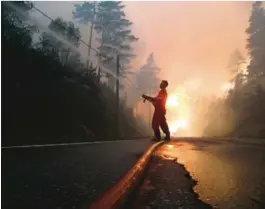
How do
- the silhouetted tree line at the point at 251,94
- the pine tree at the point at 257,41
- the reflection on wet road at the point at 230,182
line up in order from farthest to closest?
the pine tree at the point at 257,41 → the silhouetted tree line at the point at 251,94 → the reflection on wet road at the point at 230,182

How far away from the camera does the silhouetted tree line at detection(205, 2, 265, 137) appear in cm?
5112

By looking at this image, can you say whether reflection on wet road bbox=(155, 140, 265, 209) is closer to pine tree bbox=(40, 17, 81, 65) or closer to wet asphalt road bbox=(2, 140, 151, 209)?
wet asphalt road bbox=(2, 140, 151, 209)

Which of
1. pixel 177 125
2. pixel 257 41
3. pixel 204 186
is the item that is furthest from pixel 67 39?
pixel 177 125

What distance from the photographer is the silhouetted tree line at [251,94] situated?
51125 mm

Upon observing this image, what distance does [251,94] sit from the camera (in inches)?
2218

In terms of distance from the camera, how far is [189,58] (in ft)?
352

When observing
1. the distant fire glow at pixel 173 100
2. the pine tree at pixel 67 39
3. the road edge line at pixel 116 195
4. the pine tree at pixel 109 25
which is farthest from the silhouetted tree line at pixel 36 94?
the distant fire glow at pixel 173 100

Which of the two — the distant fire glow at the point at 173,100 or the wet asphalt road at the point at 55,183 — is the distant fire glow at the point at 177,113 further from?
the wet asphalt road at the point at 55,183

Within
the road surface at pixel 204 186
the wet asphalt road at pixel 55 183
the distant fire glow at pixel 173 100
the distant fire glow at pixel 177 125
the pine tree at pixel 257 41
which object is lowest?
the road surface at pixel 204 186

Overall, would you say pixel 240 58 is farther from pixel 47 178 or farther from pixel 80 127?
pixel 47 178

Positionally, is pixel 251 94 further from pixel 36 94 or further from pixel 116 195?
pixel 116 195

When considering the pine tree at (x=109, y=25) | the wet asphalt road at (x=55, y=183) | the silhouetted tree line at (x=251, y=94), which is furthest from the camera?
the pine tree at (x=109, y=25)

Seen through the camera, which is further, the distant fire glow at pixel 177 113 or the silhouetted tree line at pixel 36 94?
the distant fire glow at pixel 177 113

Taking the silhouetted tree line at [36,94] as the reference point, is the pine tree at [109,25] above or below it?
above
